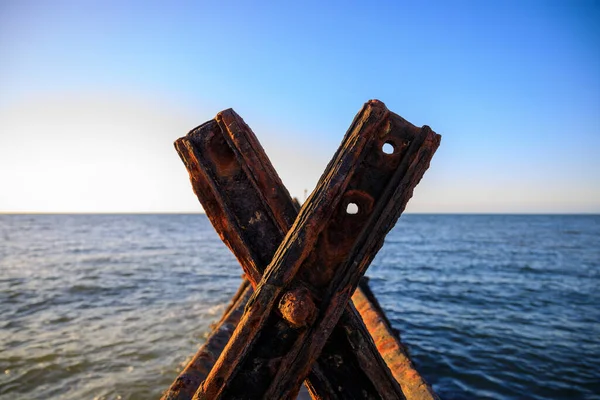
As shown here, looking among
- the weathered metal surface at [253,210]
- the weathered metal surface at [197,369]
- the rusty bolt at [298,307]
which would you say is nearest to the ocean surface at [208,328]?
the weathered metal surface at [197,369]

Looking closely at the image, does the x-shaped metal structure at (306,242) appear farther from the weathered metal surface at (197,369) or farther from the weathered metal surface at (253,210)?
the weathered metal surface at (197,369)

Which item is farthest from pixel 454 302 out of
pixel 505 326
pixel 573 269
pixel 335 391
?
pixel 573 269

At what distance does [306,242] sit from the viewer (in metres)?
1.53

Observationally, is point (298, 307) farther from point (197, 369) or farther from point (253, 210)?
point (197, 369)

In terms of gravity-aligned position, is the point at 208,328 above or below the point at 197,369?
above

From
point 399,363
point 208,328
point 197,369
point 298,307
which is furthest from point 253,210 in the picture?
point 208,328

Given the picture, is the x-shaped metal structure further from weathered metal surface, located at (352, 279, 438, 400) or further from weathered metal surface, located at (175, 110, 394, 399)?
weathered metal surface, located at (352, 279, 438, 400)

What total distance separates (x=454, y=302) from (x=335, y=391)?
12.3 m

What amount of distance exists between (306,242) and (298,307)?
283 millimetres

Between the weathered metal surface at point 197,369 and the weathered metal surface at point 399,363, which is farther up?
the weathered metal surface at point 399,363

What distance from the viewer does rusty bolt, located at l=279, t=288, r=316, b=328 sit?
145 centimetres

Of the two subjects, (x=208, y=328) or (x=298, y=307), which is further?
(x=208, y=328)

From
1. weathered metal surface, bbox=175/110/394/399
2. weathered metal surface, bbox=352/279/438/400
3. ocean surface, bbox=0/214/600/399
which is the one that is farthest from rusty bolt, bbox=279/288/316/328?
ocean surface, bbox=0/214/600/399

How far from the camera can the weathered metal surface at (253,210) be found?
1662mm
